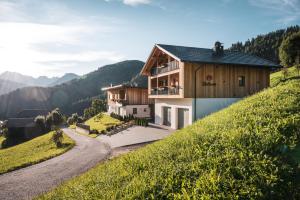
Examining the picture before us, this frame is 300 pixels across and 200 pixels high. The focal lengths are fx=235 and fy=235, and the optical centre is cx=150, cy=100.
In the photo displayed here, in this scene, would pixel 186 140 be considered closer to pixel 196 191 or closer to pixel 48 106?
pixel 196 191

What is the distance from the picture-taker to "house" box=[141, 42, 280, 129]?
26469 mm

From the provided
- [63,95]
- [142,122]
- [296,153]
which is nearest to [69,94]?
[63,95]

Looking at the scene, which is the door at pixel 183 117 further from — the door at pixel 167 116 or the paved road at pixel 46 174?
the paved road at pixel 46 174

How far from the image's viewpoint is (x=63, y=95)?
160875 mm

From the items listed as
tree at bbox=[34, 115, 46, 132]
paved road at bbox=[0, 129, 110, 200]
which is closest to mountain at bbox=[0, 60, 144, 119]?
tree at bbox=[34, 115, 46, 132]

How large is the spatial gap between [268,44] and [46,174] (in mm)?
103357

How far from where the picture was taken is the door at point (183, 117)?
28.7 meters

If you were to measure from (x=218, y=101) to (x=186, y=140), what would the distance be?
54.4 ft

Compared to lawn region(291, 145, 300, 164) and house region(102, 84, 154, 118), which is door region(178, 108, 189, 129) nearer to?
house region(102, 84, 154, 118)

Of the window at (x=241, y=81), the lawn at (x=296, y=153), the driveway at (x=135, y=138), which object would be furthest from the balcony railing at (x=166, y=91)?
Answer: the lawn at (x=296, y=153)

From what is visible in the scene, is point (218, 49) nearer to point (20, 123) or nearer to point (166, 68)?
point (166, 68)

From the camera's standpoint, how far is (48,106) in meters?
156

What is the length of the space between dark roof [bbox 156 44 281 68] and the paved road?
44.2 ft

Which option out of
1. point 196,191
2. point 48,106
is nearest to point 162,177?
point 196,191
